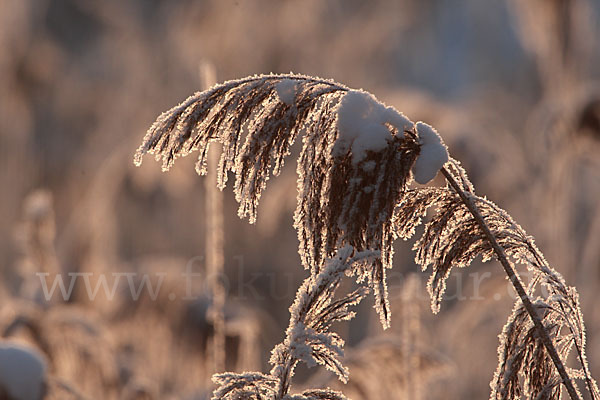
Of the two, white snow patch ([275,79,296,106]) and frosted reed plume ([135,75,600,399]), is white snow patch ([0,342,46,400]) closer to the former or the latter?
frosted reed plume ([135,75,600,399])

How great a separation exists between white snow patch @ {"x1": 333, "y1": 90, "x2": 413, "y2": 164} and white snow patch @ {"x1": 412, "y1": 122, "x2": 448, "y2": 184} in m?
0.04

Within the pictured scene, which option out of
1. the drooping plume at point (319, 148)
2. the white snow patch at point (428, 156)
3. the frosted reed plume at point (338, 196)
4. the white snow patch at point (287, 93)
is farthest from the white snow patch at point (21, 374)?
the white snow patch at point (428, 156)

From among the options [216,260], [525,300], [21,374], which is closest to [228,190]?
[216,260]

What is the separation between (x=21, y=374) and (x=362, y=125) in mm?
1436

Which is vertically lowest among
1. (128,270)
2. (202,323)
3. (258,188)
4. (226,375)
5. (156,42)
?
(226,375)

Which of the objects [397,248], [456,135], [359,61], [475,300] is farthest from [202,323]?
[359,61]

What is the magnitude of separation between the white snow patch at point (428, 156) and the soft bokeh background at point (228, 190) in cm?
159

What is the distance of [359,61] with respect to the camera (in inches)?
373

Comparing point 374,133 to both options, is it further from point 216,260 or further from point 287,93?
point 216,260

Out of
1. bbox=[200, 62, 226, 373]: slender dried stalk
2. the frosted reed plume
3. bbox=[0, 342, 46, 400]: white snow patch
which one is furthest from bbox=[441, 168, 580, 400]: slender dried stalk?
bbox=[0, 342, 46, 400]: white snow patch

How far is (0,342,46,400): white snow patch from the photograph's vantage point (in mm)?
2271

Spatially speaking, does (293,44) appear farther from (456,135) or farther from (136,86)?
(456,135)

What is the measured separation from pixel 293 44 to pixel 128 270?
4063mm

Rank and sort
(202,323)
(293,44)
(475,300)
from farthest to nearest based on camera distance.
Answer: (293,44) < (475,300) < (202,323)
